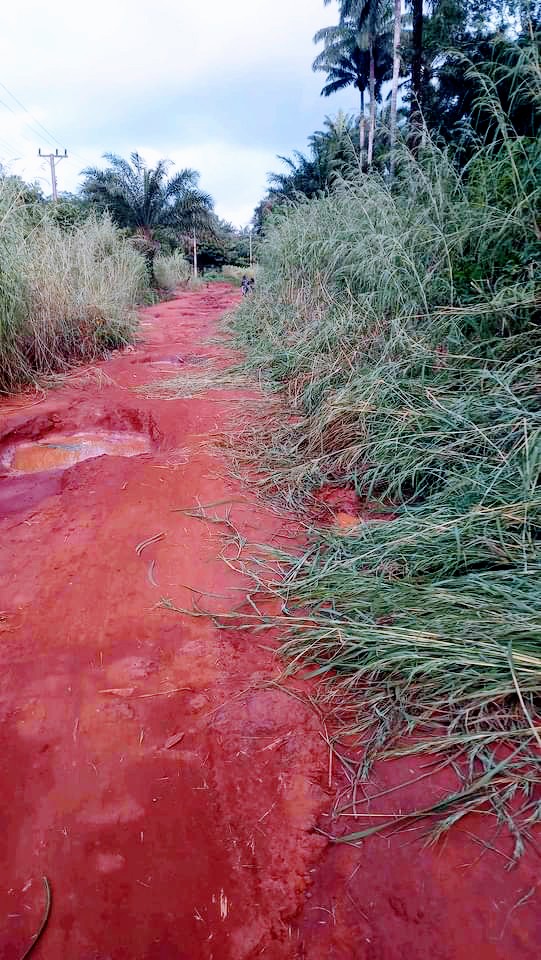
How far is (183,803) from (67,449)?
9.33 feet

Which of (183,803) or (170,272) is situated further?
(170,272)

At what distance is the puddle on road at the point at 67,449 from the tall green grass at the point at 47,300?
118 cm

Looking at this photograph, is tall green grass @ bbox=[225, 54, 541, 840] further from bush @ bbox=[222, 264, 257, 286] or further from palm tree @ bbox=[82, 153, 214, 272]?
bush @ bbox=[222, 264, 257, 286]

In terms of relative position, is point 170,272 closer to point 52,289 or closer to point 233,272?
point 233,272

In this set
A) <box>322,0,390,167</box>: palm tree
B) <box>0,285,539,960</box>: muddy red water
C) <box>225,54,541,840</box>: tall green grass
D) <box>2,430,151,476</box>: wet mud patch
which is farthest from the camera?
<box>322,0,390,167</box>: palm tree

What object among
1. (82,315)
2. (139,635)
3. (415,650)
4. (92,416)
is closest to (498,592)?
(415,650)

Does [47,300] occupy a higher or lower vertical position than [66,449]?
higher

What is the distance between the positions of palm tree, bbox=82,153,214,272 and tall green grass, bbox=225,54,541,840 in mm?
10501

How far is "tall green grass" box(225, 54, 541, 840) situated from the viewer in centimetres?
135

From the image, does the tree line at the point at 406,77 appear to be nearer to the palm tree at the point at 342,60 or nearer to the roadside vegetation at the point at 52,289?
the palm tree at the point at 342,60

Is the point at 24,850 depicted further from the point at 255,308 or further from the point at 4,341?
the point at 255,308

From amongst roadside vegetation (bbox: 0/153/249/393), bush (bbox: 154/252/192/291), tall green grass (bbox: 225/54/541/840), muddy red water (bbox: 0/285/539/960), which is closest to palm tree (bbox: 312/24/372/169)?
bush (bbox: 154/252/192/291)

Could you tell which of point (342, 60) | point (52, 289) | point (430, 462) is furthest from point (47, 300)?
point (342, 60)

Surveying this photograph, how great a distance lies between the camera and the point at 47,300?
16.4ft
